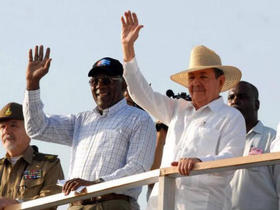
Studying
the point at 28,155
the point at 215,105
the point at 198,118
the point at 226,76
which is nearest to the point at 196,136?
the point at 198,118

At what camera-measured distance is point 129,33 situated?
7180 millimetres

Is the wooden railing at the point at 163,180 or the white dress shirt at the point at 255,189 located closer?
the wooden railing at the point at 163,180

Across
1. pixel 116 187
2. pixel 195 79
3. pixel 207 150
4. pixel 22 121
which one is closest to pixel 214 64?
pixel 195 79

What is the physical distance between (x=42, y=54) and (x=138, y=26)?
124 centimetres

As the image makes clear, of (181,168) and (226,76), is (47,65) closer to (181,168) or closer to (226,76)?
(226,76)

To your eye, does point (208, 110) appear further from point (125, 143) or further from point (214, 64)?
point (125, 143)

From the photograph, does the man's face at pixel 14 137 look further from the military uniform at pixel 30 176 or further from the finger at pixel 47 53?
the finger at pixel 47 53

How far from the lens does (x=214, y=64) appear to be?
729cm

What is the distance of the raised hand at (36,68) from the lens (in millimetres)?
7867

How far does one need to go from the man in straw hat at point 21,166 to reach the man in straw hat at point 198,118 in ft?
4.66

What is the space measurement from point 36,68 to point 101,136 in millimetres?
825

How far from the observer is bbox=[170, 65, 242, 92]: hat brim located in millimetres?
7202

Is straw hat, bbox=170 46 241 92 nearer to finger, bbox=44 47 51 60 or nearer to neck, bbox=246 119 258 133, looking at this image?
neck, bbox=246 119 258 133

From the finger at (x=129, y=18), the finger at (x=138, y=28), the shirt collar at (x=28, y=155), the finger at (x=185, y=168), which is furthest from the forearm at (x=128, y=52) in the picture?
the shirt collar at (x=28, y=155)
